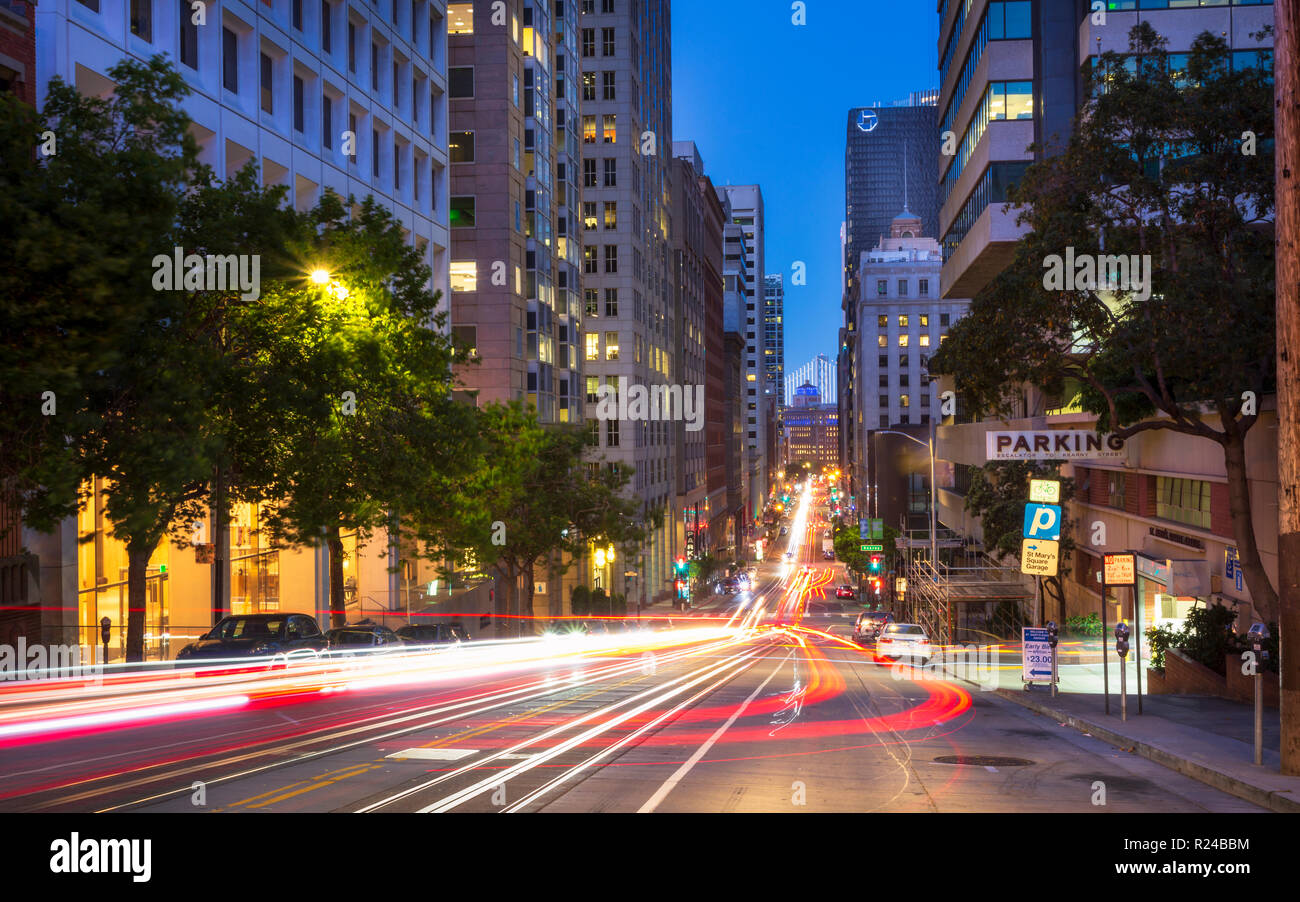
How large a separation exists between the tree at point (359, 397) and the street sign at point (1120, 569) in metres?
15.1

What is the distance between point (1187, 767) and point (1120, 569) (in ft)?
21.3

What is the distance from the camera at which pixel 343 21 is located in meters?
41.3

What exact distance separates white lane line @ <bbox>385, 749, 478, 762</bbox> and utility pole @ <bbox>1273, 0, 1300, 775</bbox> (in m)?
9.41

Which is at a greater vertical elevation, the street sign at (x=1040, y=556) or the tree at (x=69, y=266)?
the tree at (x=69, y=266)

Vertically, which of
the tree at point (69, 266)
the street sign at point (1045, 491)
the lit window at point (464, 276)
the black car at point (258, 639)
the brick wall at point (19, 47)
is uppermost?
the lit window at point (464, 276)

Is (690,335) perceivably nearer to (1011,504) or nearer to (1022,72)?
(1022,72)

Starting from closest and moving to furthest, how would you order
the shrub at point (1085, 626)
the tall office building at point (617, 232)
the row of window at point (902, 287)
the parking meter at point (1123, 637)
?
the parking meter at point (1123, 637) < the shrub at point (1085, 626) < the tall office building at point (617, 232) < the row of window at point (902, 287)

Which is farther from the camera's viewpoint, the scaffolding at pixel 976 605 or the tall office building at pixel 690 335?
the tall office building at pixel 690 335

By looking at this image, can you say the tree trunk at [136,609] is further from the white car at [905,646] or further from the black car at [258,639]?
the white car at [905,646]

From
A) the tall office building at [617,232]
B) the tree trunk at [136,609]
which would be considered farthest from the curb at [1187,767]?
the tall office building at [617,232]

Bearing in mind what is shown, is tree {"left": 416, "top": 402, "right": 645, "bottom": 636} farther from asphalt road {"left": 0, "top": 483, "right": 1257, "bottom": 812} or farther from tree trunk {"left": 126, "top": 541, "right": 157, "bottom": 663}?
asphalt road {"left": 0, "top": 483, "right": 1257, "bottom": 812}

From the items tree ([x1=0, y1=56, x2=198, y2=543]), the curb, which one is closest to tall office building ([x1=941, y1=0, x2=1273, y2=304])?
the curb

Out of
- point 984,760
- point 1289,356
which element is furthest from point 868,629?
point 1289,356

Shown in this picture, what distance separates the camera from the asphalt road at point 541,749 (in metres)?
10.6
